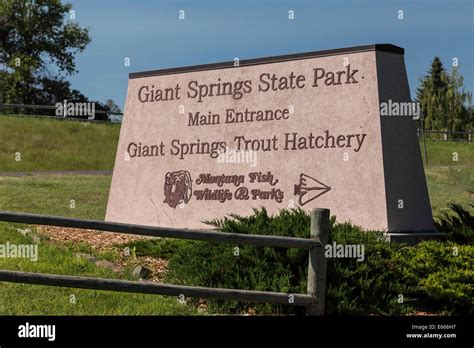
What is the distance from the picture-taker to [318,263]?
830 cm

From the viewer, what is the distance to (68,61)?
53.4m

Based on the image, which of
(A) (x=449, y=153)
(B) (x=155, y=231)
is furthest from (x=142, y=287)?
(A) (x=449, y=153)

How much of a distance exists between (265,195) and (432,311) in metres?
3.94

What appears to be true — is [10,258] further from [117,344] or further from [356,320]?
[356,320]

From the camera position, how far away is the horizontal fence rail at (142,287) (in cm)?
764

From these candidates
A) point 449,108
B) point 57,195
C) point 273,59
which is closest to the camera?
point 273,59

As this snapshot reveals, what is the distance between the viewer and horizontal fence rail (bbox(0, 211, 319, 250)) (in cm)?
790

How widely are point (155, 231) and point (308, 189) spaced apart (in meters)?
4.81

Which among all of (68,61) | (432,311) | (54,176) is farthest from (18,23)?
(432,311)

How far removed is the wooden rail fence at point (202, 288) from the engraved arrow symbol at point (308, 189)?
3966 millimetres

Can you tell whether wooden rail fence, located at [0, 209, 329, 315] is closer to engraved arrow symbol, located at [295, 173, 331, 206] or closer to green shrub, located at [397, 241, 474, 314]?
green shrub, located at [397, 241, 474, 314]

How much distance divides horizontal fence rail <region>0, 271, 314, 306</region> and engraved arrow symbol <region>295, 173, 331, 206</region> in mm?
4195

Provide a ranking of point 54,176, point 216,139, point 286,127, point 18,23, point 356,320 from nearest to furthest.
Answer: point 356,320 < point 286,127 < point 216,139 < point 54,176 < point 18,23

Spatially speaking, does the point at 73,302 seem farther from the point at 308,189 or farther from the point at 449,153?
the point at 449,153
